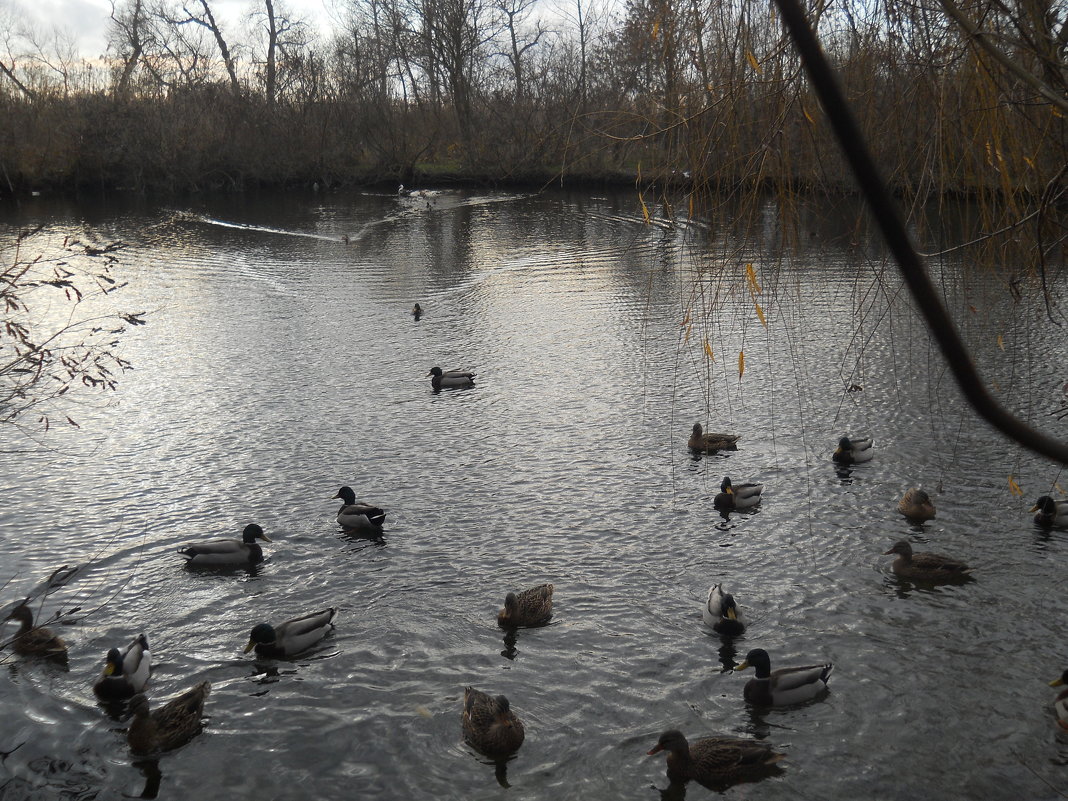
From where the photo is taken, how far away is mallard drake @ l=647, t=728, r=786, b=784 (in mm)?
6234

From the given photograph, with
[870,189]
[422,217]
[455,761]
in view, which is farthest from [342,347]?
[422,217]

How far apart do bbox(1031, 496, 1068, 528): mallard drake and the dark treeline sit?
4743 mm

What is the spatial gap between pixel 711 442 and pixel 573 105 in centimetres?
636

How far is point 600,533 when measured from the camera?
972 cm

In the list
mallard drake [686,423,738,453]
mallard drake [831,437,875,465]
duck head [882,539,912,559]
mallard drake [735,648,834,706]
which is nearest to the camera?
mallard drake [735,648,834,706]

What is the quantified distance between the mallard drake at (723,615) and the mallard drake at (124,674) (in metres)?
4.66

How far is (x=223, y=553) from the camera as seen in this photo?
29.9 feet

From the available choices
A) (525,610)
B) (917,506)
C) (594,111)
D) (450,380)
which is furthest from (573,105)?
(450,380)

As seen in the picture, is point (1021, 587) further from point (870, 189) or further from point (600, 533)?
point (870, 189)

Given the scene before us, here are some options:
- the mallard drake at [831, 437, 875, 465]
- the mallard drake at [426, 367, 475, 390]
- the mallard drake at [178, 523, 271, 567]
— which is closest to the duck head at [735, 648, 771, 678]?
the mallard drake at [831, 437, 875, 465]

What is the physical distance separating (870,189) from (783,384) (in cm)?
1332

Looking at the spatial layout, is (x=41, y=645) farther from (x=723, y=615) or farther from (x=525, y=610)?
(x=723, y=615)

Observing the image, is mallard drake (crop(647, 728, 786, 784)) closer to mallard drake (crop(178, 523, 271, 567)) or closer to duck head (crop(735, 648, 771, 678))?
duck head (crop(735, 648, 771, 678))

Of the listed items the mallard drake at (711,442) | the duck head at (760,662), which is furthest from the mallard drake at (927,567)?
the mallard drake at (711,442)
